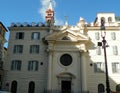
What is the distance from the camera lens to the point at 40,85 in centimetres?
3741

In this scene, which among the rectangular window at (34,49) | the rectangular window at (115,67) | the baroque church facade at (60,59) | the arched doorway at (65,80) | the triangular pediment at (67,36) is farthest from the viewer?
the rectangular window at (34,49)

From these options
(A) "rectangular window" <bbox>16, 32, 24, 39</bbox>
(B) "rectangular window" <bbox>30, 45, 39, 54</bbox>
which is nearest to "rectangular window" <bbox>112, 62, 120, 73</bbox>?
(B) "rectangular window" <bbox>30, 45, 39, 54</bbox>

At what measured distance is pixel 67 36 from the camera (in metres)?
39.4

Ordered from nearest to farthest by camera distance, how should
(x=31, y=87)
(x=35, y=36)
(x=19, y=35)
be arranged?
(x=31, y=87) → (x=35, y=36) → (x=19, y=35)

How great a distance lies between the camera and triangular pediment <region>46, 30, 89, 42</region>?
126ft

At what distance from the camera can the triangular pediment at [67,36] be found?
38.3 m

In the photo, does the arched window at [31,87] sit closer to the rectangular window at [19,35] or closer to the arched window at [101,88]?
the rectangular window at [19,35]

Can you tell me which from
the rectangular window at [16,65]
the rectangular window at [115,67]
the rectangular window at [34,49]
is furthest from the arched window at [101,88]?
the rectangular window at [16,65]

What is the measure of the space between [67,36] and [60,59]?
4.66 meters

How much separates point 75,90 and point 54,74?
4752 mm

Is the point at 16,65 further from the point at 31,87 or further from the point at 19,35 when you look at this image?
the point at 19,35

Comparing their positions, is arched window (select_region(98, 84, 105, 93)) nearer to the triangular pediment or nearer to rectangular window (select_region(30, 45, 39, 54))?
the triangular pediment

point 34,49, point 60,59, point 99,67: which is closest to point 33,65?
point 34,49

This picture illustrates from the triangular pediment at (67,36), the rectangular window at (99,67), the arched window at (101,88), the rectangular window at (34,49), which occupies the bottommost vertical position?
the arched window at (101,88)
